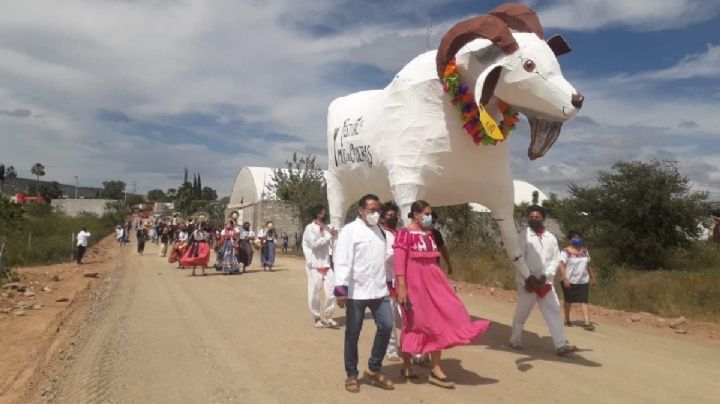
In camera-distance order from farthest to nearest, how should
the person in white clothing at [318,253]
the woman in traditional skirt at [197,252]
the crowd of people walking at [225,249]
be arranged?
the crowd of people walking at [225,249] < the woman in traditional skirt at [197,252] < the person in white clothing at [318,253]

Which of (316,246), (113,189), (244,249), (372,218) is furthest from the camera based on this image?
(113,189)

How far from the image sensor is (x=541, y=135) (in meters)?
5.92

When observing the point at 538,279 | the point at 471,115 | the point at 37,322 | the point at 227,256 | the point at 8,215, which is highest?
the point at 471,115

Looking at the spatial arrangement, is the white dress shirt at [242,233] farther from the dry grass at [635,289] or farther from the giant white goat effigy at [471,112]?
the giant white goat effigy at [471,112]

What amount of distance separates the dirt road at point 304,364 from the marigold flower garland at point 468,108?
2382mm

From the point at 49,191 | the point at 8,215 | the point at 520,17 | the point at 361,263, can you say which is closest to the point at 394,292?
the point at 361,263

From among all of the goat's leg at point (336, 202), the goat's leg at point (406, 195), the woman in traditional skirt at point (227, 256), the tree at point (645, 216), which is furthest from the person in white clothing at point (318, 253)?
the tree at point (645, 216)

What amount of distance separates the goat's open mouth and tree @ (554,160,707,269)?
15.2 m

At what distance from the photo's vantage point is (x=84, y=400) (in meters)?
4.55

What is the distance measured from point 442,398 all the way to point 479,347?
202 cm

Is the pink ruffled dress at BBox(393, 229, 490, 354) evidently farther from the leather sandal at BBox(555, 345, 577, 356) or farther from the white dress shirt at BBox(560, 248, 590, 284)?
the white dress shirt at BBox(560, 248, 590, 284)

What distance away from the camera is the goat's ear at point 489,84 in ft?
18.5

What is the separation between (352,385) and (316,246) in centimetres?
345

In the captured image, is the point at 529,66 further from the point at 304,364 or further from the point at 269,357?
the point at 269,357
